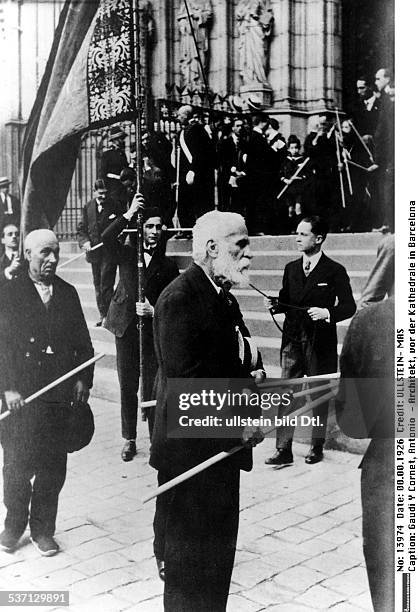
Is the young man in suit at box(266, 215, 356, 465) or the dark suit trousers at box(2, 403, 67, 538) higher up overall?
the young man in suit at box(266, 215, 356, 465)

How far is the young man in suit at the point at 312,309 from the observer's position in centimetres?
261

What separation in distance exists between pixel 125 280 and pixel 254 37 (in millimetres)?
1072

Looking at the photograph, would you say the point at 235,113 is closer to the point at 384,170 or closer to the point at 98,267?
the point at 384,170

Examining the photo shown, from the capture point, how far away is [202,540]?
2.39 metres

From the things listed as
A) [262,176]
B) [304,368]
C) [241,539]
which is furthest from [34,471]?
[262,176]

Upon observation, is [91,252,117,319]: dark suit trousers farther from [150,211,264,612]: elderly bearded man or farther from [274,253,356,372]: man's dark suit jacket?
[274,253,356,372]: man's dark suit jacket

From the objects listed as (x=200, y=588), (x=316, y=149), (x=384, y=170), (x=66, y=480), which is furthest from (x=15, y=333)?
(x=384, y=170)

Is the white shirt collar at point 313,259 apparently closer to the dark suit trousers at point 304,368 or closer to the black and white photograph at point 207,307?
the black and white photograph at point 207,307

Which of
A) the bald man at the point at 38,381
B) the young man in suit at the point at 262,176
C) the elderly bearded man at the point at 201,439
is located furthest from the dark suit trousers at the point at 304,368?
the bald man at the point at 38,381

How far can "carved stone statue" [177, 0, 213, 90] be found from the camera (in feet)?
8.84

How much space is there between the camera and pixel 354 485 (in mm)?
2639

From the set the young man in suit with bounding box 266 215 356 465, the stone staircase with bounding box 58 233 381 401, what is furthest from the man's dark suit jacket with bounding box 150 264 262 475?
the young man in suit with bounding box 266 215 356 465

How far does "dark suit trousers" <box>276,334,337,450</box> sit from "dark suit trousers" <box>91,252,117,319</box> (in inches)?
29.1

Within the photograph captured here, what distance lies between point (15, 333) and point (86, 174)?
0.70 meters
